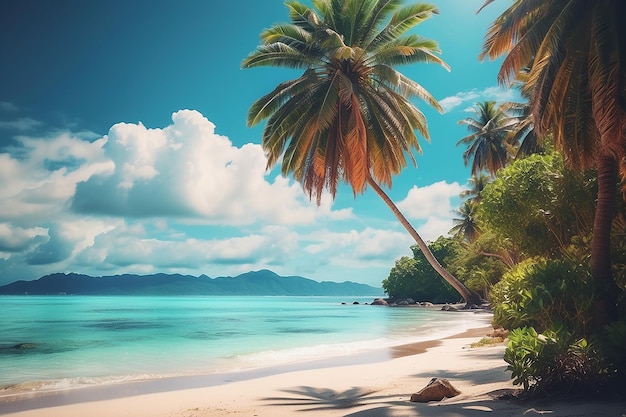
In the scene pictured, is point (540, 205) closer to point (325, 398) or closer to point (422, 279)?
point (325, 398)

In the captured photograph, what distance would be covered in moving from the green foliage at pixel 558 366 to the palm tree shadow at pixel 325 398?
300 centimetres

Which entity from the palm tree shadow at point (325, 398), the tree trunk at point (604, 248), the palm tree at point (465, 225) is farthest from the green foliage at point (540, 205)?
the palm tree at point (465, 225)

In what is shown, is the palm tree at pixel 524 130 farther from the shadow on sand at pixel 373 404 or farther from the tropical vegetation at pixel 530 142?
the shadow on sand at pixel 373 404

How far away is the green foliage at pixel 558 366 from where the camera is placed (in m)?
6.61

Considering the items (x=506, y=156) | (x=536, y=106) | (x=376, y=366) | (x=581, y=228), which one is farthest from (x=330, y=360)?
(x=506, y=156)

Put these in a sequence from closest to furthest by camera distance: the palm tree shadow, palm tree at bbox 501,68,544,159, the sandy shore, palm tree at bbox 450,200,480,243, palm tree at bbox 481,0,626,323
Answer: the sandy shore → the palm tree shadow → palm tree at bbox 481,0,626,323 → palm tree at bbox 501,68,544,159 → palm tree at bbox 450,200,480,243

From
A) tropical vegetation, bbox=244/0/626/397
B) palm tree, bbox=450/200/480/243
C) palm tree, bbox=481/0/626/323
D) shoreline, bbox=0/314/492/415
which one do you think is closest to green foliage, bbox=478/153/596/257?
tropical vegetation, bbox=244/0/626/397

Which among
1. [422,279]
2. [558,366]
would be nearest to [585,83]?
[558,366]

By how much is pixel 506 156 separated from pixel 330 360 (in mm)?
37132

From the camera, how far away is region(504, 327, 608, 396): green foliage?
661 centimetres

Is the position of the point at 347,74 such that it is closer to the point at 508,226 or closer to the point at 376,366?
the point at 508,226

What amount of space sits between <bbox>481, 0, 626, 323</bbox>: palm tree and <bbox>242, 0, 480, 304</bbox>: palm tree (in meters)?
7.36

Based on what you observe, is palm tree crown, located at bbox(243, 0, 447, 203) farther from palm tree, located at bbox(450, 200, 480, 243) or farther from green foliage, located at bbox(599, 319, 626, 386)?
palm tree, located at bbox(450, 200, 480, 243)

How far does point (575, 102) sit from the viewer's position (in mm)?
10461
